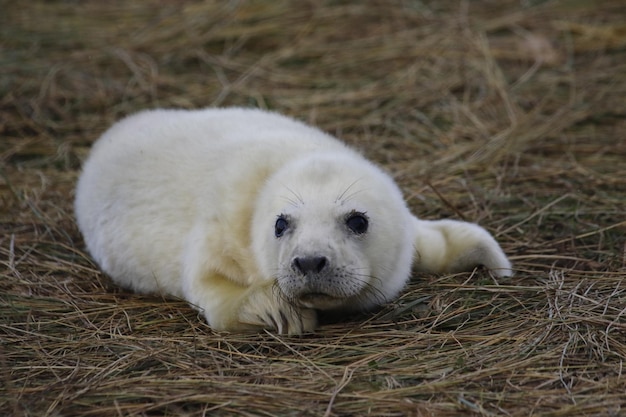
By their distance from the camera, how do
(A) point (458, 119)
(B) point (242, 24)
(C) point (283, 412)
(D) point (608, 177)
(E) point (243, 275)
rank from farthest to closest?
(B) point (242, 24)
(A) point (458, 119)
(D) point (608, 177)
(E) point (243, 275)
(C) point (283, 412)

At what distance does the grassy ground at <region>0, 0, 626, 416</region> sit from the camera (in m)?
3.41

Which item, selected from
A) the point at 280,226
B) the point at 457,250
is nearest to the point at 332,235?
the point at 280,226

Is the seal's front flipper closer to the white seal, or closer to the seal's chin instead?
the white seal

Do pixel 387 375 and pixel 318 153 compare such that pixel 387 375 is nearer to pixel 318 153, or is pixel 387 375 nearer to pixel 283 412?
pixel 283 412

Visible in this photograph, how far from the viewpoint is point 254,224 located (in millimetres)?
4180

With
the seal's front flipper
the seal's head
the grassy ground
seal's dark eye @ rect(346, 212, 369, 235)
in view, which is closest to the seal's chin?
the seal's head

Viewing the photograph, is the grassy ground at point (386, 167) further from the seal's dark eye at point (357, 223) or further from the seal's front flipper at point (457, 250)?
the seal's dark eye at point (357, 223)

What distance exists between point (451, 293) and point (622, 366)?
0.97 metres

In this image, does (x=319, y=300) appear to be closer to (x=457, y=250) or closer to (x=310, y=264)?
(x=310, y=264)

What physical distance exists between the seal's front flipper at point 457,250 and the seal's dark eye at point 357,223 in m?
0.68

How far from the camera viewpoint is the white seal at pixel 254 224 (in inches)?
154

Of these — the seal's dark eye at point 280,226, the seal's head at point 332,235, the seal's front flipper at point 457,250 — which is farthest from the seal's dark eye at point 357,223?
the seal's front flipper at point 457,250

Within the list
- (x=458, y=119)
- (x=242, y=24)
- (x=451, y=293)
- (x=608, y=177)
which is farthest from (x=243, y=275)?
(x=242, y=24)

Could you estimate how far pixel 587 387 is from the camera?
3.32 m
